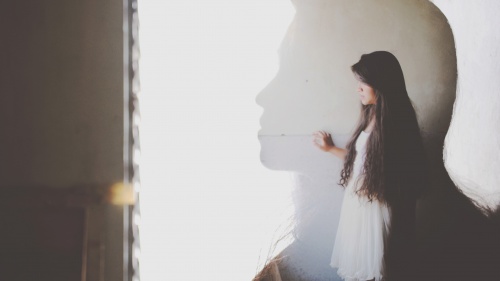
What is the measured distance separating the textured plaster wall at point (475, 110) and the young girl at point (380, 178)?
0.56 ft

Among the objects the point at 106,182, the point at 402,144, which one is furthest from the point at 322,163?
the point at 106,182

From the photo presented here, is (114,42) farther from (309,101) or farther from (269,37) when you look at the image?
(309,101)

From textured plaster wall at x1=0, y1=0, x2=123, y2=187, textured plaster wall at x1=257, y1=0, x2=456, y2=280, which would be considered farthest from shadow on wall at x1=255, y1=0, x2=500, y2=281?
textured plaster wall at x1=0, y1=0, x2=123, y2=187

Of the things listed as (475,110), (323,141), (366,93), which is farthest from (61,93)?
(475,110)

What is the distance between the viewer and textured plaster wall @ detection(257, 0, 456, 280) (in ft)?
4.32

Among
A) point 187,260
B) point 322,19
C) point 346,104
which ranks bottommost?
point 187,260

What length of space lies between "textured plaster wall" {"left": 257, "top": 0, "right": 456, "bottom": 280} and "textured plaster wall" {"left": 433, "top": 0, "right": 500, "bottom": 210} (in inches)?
1.8

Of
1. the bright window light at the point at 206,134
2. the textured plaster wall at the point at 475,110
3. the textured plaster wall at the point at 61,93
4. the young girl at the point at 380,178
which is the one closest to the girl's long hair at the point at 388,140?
the young girl at the point at 380,178

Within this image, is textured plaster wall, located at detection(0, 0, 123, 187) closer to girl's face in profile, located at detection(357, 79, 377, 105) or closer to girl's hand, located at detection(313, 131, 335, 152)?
girl's hand, located at detection(313, 131, 335, 152)

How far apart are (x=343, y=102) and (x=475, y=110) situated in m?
0.53

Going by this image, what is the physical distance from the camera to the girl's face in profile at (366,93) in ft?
4.23

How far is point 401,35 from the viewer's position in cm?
132

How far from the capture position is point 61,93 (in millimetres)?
1415

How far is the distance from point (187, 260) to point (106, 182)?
47 centimetres
